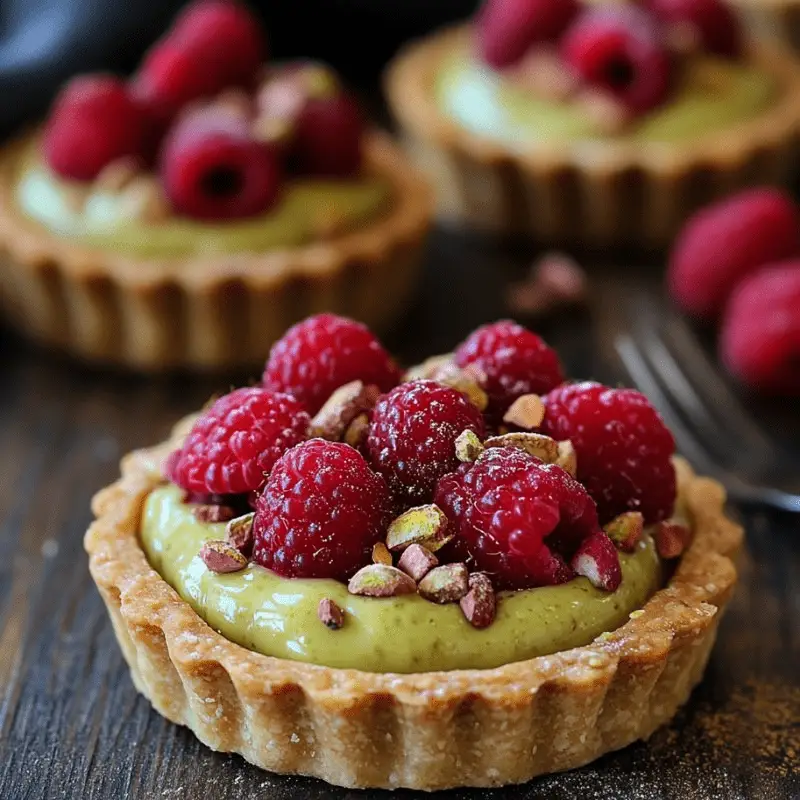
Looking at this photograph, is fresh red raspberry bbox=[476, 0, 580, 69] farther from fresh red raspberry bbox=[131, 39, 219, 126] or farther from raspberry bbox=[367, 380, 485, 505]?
raspberry bbox=[367, 380, 485, 505]

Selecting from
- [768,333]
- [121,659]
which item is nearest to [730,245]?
[768,333]

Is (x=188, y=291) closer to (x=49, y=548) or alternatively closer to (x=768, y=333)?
(x=49, y=548)

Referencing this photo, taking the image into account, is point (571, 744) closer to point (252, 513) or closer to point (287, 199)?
point (252, 513)

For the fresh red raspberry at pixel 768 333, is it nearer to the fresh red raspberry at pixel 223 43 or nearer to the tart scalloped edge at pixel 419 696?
the tart scalloped edge at pixel 419 696

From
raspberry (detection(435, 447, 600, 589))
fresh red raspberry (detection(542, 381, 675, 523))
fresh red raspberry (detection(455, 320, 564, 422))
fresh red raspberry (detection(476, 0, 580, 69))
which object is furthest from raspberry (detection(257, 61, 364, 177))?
raspberry (detection(435, 447, 600, 589))

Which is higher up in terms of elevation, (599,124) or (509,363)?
(509,363)

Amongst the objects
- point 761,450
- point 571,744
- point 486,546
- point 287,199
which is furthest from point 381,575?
point 287,199
